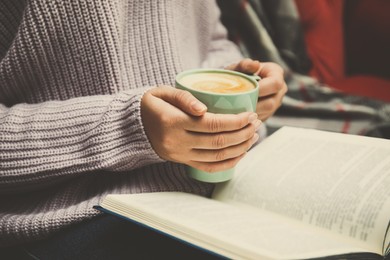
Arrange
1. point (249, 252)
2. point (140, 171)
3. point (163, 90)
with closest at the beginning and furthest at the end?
point (249, 252) → point (163, 90) → point (140, 171)

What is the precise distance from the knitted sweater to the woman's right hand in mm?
24

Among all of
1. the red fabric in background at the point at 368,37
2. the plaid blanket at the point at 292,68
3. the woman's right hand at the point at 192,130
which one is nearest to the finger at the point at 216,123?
the woman's right hand at the point at 192,130

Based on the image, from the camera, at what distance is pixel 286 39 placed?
1174 millimetres

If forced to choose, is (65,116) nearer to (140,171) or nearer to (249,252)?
(140,171)

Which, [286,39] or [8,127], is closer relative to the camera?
[8,127]

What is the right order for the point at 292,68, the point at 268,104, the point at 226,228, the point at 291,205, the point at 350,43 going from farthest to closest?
the point at 350,43 → the point at 292,68 → the point at 268,104 → the point at 291,205 → the point at 226,228

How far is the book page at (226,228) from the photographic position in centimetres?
44

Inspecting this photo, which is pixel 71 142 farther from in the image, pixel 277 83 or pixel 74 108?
pixel 277 83

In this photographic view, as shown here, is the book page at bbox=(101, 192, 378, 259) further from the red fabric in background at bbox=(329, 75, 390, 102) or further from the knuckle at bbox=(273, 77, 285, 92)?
the red fabric in background at bbox=(329, 75, 390, 102)

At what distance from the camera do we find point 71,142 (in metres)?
0.59

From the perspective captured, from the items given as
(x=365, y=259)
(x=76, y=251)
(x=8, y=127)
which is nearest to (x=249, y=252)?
(x=365, y=259)

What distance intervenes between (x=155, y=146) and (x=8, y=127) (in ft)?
0.68

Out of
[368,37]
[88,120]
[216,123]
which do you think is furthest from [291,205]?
[368,37]

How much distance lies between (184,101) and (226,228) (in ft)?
0.52
